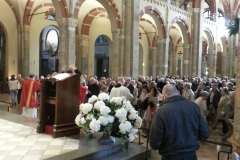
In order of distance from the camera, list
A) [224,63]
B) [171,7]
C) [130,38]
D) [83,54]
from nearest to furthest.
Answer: [130,38]
[171,7]
[83,54]
[224,63]

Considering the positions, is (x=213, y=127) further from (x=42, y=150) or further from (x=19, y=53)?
(x=19, y=53)

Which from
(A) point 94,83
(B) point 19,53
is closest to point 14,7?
(B) point 19,53

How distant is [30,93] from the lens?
8.13m

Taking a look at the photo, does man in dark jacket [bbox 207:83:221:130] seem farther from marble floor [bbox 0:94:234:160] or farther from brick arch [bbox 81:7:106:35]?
brick arch [bbox 81:7:106:35]

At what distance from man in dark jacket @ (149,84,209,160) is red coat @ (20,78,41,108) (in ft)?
19.3

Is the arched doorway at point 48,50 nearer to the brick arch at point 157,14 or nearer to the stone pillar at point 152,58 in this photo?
the brick arch at point 157,14

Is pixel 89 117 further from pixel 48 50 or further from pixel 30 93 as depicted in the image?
pixel 48 50

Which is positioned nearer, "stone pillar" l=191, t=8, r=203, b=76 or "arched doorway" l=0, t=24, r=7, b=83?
"arched doorway" l=0, t=24, r=7, b=83

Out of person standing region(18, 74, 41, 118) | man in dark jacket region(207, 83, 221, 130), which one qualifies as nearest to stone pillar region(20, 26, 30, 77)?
person standing region(18, 74, 41, 118)

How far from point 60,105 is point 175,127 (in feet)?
8.62

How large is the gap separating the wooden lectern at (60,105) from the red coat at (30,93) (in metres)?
2.96

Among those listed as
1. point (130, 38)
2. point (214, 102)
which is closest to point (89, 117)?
point (214, 102)

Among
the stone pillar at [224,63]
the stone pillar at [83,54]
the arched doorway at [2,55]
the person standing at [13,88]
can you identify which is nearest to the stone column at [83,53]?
Answer: the stone pillar at [83,54]

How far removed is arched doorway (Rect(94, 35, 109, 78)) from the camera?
85.1 ft
